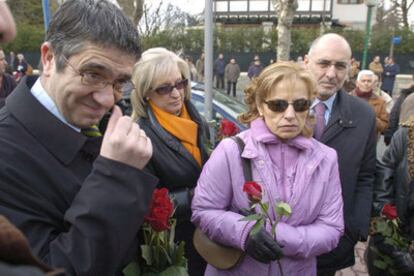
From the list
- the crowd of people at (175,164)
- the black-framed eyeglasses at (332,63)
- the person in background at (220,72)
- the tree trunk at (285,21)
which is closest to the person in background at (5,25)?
the crowd of people at (175,164)

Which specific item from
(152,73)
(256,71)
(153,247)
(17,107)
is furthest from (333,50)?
(256,71)

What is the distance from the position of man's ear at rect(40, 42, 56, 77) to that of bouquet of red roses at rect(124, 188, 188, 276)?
0.59 m

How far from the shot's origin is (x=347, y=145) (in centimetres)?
245

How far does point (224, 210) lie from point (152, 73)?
3.24ft

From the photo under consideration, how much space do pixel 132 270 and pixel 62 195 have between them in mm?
418

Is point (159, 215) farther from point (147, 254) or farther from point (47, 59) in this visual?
point (47, 59)

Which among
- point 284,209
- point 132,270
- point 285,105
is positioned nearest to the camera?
point 132,270

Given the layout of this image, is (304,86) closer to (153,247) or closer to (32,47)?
(153,247)

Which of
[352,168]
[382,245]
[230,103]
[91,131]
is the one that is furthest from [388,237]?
[230,103]

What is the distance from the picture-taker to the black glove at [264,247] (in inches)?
70.1

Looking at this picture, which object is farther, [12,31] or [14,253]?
[12,31]

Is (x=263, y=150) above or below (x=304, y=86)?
below

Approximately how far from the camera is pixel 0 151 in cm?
112

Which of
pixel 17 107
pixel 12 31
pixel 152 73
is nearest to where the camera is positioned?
pixel 12 31
